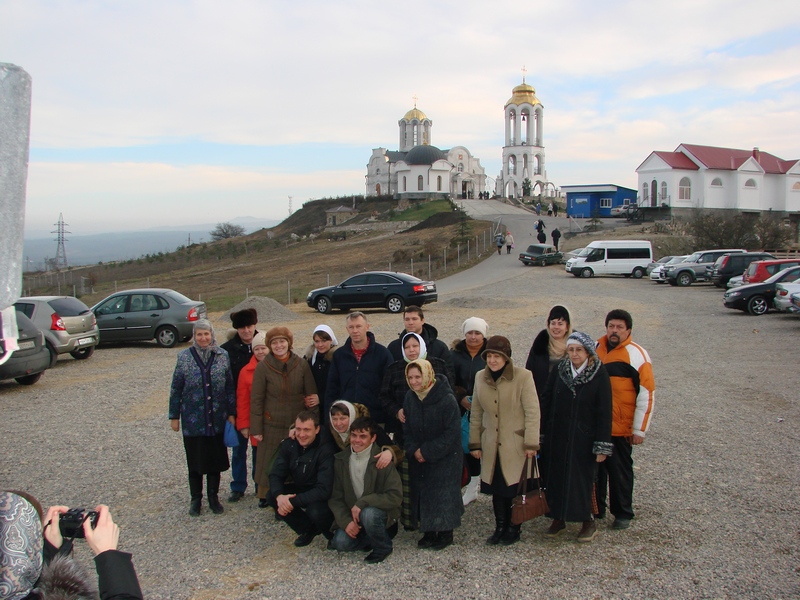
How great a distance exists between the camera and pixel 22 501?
8.53 feet

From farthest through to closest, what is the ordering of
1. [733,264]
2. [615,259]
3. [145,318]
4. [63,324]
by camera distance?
[615,259]
[733,264]
[145,318]
[63,324]

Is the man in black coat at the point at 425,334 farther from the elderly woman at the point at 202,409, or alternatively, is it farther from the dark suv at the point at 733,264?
the dark suv at the point at 733,264

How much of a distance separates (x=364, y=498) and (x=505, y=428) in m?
1.18

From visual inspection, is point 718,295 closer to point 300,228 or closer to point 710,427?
point 710,427

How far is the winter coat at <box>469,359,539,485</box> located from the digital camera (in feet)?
10.7

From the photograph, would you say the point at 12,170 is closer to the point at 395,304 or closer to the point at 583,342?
the point at 583,342

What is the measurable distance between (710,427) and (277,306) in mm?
14692

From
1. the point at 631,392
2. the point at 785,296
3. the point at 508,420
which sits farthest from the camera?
the point at 785,296

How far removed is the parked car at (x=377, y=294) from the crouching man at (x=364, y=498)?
643 inches

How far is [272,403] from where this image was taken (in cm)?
602

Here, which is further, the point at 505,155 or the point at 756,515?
the point at 505,155

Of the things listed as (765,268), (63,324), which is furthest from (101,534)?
(765,268)

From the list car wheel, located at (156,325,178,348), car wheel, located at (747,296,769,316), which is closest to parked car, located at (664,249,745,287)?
car wheel, located at (747,296,769,316)

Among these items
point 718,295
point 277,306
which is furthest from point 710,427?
point 718,295
